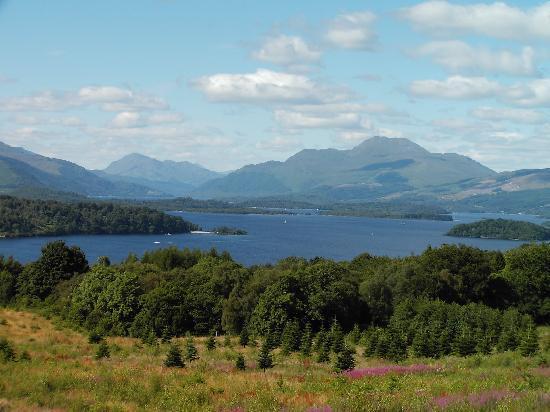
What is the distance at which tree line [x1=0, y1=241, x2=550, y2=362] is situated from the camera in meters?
45.7

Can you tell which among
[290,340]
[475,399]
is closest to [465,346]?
[290,340]

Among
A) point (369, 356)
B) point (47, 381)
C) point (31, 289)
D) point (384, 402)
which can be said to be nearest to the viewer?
point (384, 402)

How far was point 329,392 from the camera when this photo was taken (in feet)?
51.5

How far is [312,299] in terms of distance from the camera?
50906mm

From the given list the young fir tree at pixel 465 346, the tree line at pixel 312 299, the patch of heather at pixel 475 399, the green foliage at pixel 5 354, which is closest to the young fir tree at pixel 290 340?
the tree line at pixel 312 299

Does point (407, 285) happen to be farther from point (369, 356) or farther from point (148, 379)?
point (148, 379)

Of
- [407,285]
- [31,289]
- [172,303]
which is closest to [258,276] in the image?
[172,303]

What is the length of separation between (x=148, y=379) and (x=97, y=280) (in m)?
43.1

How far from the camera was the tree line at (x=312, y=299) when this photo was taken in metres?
45.7

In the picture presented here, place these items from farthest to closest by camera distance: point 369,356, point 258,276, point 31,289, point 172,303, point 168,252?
1. point 168,252
2. point 31,289
3. point 258,276
4. point 172,303
5. point 369,356

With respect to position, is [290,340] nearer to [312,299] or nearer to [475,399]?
[312,299]

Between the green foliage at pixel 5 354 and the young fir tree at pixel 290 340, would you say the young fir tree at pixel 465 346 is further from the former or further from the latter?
the green foliage at pixel 5 354

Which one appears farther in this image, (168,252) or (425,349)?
(168,252)

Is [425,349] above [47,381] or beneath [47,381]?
beneath
